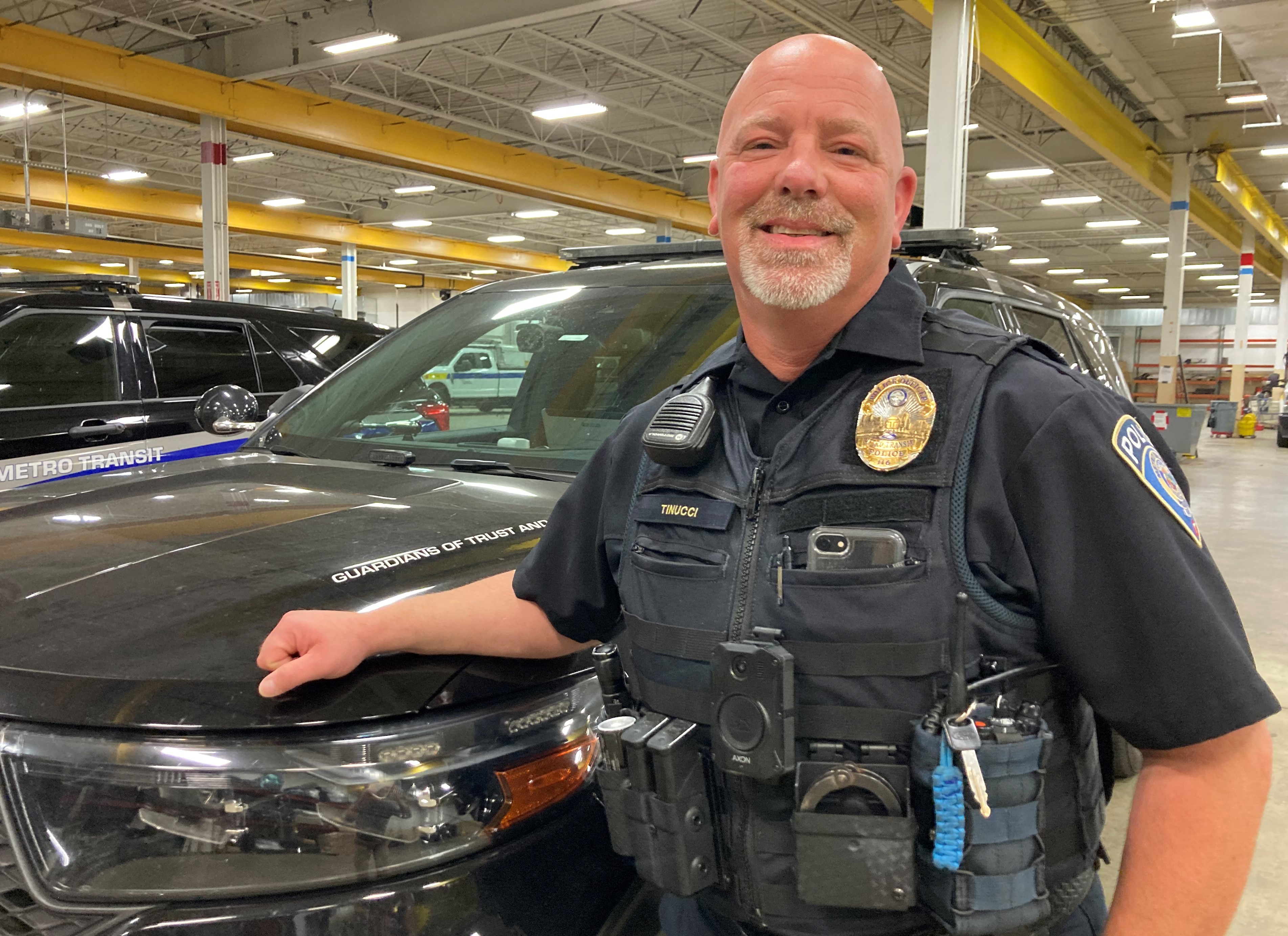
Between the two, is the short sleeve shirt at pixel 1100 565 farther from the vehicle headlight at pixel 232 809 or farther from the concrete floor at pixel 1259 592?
the concrete floor at pixel 1259 592

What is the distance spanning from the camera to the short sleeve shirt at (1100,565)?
38.8 inches

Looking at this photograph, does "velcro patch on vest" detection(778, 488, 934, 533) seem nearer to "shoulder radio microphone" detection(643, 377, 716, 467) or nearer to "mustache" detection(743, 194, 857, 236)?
"shoulder radio microphone" detection(643, 377, 716, 467)

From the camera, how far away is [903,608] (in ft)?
3.44

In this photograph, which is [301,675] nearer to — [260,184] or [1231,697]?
[1231,697]

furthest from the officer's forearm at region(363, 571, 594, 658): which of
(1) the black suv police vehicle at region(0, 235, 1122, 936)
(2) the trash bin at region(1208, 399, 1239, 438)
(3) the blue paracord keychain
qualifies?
(2) the trash bin at region(1208, 399, 1239, 438)

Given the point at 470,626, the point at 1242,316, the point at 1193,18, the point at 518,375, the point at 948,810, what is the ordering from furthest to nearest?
the point at 1242,316
the point at 1193,18
the point at 518,375
the point at 470,626
the point at 948,810

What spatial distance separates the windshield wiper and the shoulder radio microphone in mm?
890

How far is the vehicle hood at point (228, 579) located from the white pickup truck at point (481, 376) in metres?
0.41

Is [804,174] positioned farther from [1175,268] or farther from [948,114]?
[1175,268]

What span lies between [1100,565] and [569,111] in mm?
13922

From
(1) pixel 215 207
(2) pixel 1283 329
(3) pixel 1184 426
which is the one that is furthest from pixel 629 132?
(2) pixel 1283 329

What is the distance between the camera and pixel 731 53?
13008 millimetres

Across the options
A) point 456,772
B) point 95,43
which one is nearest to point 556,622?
point 456,772

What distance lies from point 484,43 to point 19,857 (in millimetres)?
13311
